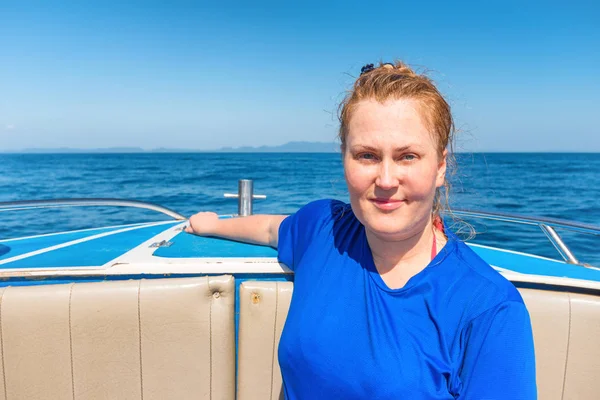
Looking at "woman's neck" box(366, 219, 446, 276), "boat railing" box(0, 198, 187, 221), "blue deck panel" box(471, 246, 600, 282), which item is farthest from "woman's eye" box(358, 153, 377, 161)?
"boat railing" box(0, 198, 187, 221)

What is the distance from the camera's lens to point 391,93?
115cm

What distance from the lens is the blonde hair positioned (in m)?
1.15

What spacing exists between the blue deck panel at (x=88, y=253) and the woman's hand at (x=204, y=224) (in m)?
0.28

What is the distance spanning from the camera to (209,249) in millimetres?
1972

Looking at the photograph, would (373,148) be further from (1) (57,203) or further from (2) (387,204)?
(1) (57,203)

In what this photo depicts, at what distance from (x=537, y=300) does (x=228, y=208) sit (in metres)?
12.4

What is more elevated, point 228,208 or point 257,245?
A: point 257,245

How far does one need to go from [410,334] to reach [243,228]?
3.45ft

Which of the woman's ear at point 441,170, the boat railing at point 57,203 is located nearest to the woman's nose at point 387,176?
the woman's ear at point 441,170

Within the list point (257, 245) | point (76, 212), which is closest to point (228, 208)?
point (76, 212)

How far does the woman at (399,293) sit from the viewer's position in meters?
1.00

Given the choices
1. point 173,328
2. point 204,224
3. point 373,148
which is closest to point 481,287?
point 373,148

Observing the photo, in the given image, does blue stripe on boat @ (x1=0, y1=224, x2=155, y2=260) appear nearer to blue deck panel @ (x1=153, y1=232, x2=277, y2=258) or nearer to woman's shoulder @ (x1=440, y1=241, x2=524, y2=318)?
blue deck panel @ (x1=153, y1=232, x2=277, y2=258)

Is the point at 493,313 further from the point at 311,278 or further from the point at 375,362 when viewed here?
the point at 311,278
